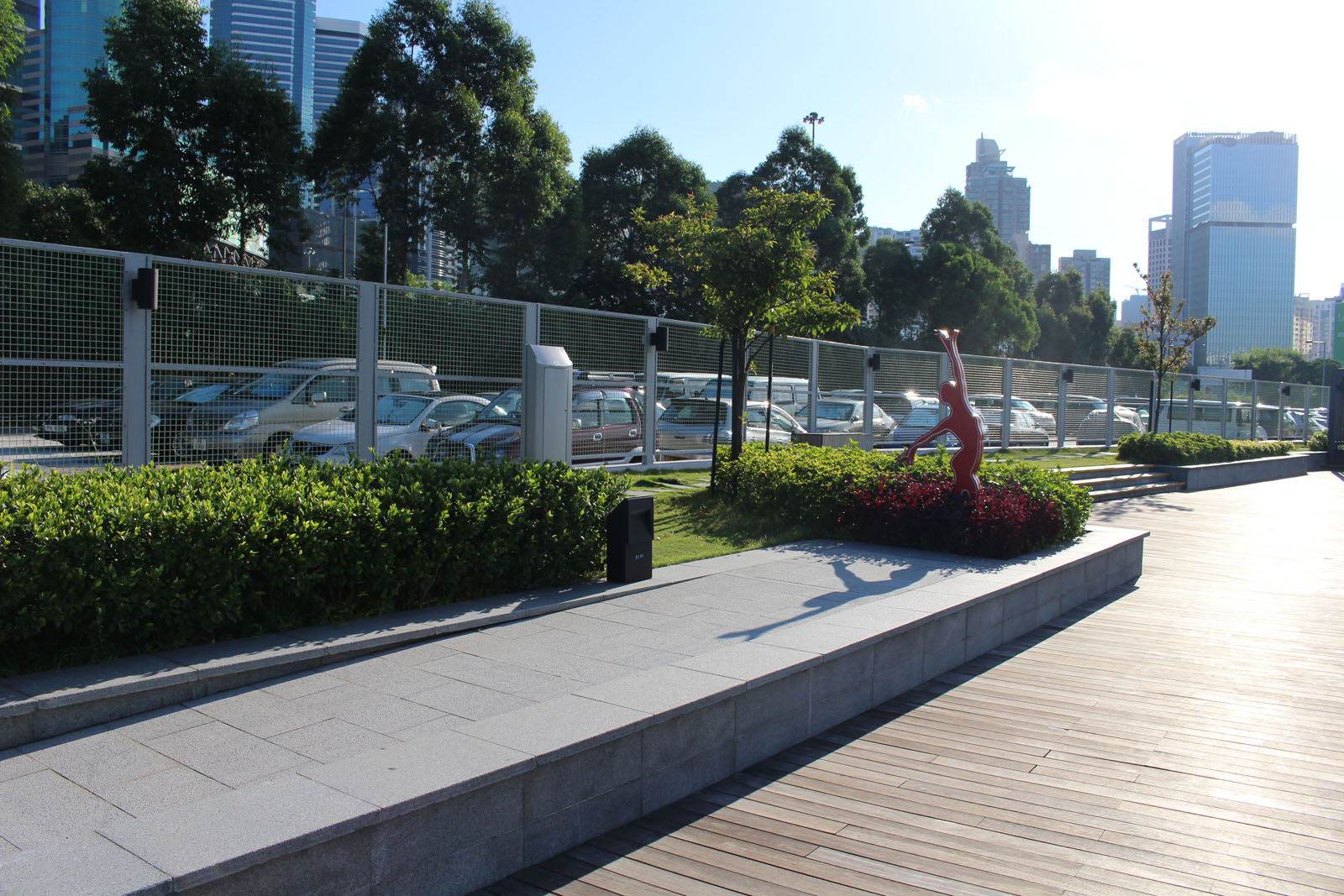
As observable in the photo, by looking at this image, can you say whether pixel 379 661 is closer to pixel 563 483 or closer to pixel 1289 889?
pixel 563 483

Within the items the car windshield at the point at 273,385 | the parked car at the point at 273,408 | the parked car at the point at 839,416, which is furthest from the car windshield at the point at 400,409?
the parked car at the point at 839,416

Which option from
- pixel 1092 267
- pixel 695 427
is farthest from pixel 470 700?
pixel 1092 267

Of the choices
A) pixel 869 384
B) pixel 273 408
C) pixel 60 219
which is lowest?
pixel 273 408

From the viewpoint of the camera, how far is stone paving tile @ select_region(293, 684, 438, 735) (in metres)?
4.13

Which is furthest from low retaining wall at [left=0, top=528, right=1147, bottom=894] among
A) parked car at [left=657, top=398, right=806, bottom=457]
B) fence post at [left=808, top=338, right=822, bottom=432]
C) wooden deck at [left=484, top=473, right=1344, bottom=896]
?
fence post at [left=808, top=338, right=822, bottom=432]

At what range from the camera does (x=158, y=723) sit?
4.15 m

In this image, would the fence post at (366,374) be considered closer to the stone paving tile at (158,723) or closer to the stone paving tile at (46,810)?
Result: the stone paving tile at (158,723)

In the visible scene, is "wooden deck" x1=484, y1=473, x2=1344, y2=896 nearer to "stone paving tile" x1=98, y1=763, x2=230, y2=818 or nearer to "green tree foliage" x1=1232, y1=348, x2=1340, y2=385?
"stone paving tile" x1=98, y1=763, x2=230, y2=818

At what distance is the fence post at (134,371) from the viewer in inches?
299

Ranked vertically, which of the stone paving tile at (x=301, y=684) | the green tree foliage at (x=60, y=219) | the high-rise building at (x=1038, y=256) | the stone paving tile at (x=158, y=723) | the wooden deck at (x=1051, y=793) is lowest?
the wooden deck at (x=1051, y=793)

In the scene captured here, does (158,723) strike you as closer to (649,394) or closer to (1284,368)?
(649,394)

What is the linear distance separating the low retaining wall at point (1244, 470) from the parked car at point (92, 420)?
1874cm

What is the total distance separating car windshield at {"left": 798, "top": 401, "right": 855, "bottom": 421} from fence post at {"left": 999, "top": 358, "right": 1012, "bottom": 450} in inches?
233

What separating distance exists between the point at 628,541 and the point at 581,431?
5.76 meters
